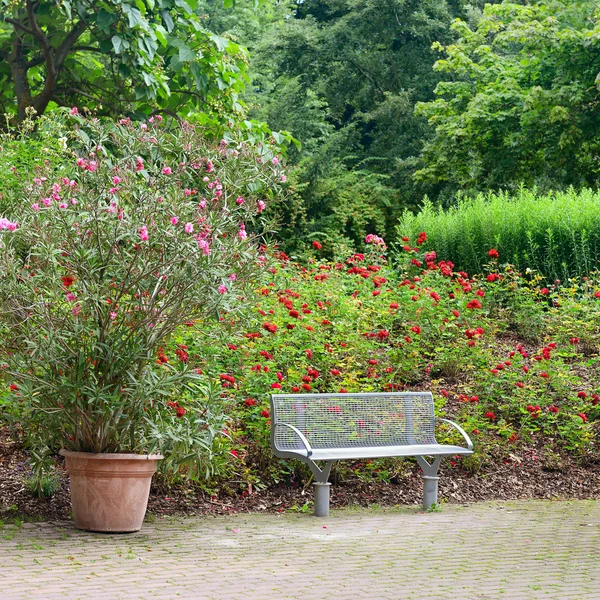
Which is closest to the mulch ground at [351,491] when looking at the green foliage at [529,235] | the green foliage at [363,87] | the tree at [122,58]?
the tree at [122,58]

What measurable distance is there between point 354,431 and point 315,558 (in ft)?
7.05

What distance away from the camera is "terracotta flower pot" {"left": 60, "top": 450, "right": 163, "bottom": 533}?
5.93 metres

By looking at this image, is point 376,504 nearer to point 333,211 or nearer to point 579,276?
point 579,276

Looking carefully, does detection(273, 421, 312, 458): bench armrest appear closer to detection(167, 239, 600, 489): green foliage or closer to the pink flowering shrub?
detection(167, 239, 600, 489): green foliage

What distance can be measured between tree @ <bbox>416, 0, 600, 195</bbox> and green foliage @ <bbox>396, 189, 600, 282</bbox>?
18.7ft

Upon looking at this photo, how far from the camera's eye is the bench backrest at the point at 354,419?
718 centimetres

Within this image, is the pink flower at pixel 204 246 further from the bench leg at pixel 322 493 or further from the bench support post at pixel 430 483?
the bench support post at pixel 430 483

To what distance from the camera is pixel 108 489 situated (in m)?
5.93

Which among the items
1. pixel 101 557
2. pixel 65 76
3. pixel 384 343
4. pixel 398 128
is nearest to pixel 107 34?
pixel 65 76

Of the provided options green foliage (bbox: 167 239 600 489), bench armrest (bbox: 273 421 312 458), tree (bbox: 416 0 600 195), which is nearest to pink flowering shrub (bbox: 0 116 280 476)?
green foliage (bbox: 167 239 600 489)

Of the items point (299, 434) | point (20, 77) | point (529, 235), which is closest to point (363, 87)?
point (529, 235)

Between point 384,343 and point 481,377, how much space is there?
3.37 ft

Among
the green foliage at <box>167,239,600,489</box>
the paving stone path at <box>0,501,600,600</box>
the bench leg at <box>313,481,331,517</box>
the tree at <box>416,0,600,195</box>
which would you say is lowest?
the paving stone path at <box>0,501,600,600</box>

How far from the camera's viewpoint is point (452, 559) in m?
5.53
